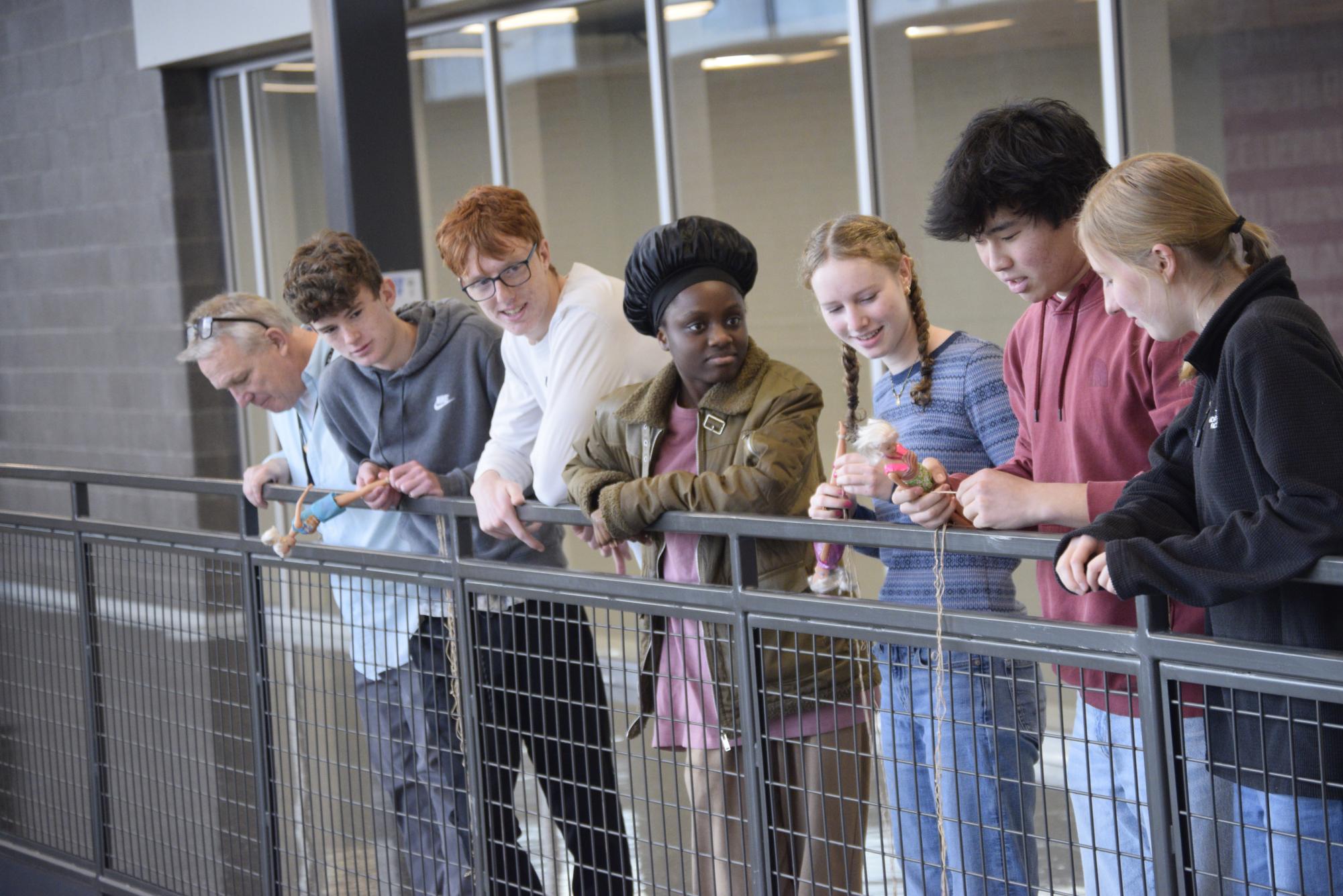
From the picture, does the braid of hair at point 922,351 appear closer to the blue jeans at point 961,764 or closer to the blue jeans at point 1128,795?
the blue jeans at point 961,764

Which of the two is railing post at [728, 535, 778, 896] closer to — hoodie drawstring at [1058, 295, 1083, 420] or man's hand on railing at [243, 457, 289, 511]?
hoodie drawstring at [1058, 295, 1083, 420]

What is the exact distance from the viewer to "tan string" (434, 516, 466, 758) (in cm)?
296

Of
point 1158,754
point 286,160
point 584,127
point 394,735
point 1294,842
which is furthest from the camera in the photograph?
point 286,160

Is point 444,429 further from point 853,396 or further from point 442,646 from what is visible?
point 853,396

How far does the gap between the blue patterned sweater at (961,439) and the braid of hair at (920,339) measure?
0.04 ft

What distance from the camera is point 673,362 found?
8.62ft

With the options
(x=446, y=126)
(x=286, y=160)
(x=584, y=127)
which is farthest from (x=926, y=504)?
(x=286, y=160)

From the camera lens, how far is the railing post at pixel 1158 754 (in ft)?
6.10

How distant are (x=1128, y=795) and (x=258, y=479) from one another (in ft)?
7.18

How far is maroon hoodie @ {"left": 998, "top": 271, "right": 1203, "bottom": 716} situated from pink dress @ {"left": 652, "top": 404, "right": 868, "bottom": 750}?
18.4 inches

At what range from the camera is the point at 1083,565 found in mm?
1805

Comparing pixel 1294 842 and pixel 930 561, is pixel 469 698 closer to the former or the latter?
pixel 930 561

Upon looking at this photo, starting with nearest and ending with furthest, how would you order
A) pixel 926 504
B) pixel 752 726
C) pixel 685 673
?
pixel 926 504, pixel 752 726, pixel 685 673

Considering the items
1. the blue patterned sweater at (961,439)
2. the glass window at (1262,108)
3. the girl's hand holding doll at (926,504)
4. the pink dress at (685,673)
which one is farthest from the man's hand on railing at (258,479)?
the glass window at (1262,108)
